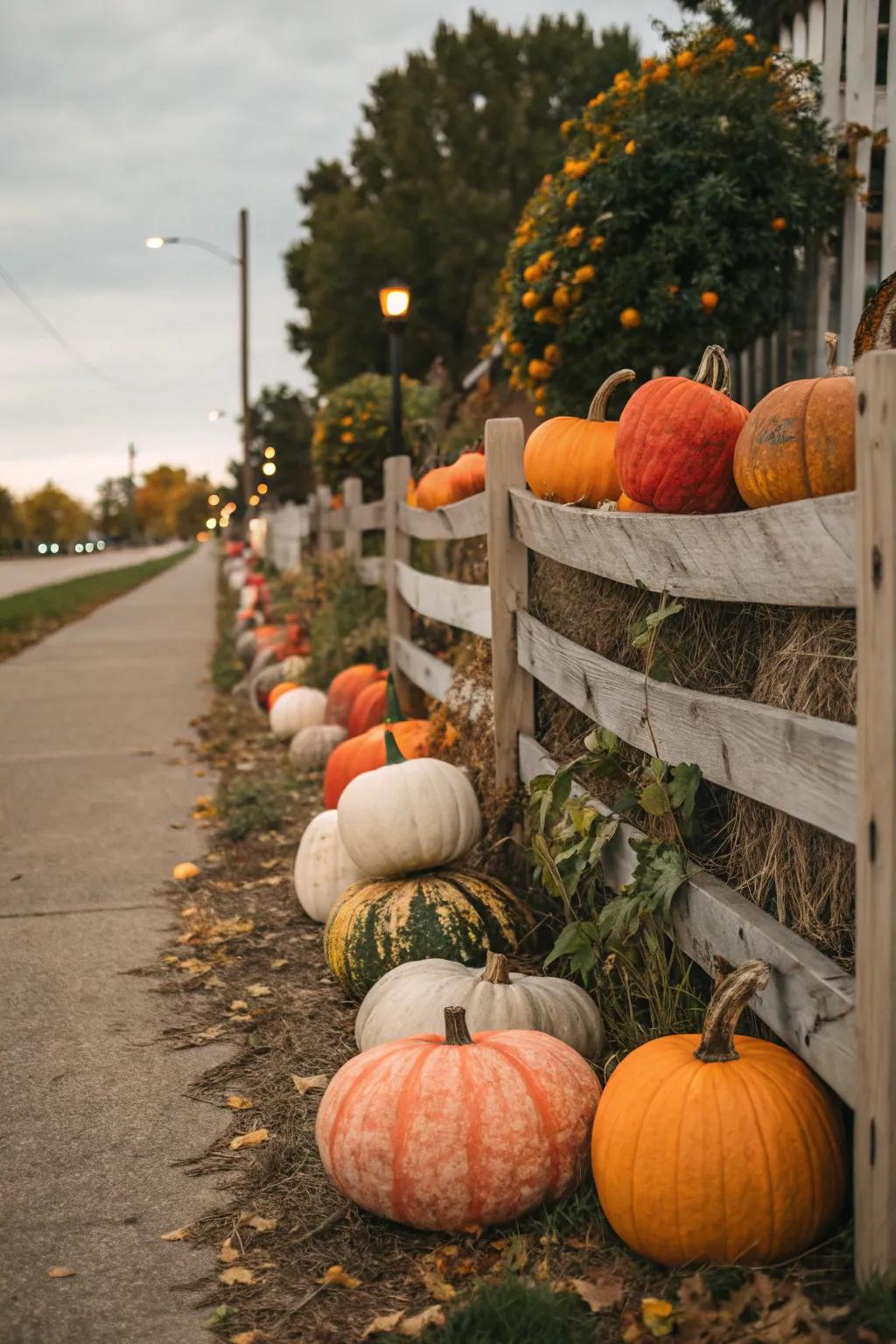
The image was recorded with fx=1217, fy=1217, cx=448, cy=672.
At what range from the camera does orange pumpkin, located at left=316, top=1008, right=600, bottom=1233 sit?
8.30 feet

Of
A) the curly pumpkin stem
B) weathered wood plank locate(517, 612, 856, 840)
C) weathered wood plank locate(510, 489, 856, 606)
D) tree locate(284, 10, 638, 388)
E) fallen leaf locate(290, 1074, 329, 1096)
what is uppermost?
tree locate(284, 10, 638, 388)

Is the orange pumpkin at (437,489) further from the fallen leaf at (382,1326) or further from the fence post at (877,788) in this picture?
the fallen leaf at (382,1326)

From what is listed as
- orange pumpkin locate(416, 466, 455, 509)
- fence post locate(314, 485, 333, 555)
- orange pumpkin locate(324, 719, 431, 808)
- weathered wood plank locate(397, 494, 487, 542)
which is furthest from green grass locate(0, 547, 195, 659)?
orange pumpkin locate(324, 719, 431, 808)

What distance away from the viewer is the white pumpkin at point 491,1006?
3018 mm

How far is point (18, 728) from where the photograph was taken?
914 cm

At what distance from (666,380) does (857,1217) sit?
1.97 meters

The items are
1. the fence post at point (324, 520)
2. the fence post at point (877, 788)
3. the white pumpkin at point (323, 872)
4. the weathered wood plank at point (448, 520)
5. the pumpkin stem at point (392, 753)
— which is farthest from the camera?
the fence post at point (324, 520)

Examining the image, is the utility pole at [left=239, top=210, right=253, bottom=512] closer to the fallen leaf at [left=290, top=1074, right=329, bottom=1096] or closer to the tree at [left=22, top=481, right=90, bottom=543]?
the fallen leaf at [left=290, top=1074, right=329, bottom=1096]

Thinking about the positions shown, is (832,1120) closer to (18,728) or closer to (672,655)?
(672,655)

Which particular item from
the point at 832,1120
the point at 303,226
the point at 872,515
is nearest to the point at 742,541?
the point at 872,515

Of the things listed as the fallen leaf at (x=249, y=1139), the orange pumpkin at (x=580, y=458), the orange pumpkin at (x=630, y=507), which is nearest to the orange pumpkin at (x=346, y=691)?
the orange pumpkin at (x=580, y=458)

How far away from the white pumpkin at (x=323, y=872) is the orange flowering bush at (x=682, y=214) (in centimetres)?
343

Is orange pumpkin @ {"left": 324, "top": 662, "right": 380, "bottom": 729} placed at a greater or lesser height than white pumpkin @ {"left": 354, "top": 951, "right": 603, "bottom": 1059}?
greater

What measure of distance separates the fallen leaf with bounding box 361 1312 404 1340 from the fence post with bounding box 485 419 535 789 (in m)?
2.23
